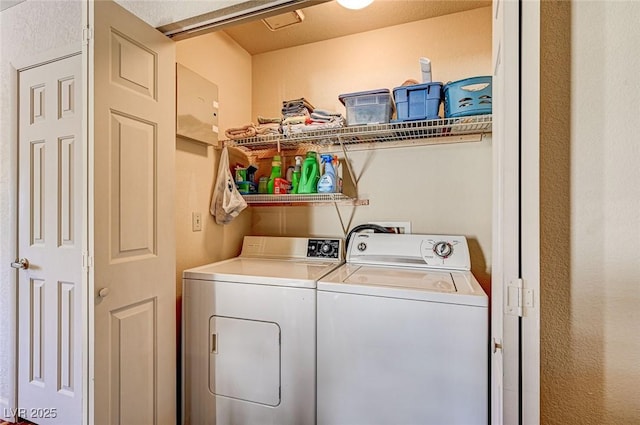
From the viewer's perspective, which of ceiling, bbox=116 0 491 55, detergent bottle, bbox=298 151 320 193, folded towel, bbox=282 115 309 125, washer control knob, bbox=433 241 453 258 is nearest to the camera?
ceiling, bbox=116 0 491 55

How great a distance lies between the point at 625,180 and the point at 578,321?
336 millimetres

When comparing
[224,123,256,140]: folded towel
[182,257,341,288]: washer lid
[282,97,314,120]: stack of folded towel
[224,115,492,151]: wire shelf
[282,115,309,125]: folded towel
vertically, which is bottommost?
[182,257,341,288]: washer lid

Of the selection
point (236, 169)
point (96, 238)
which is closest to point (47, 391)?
point (96, 238)

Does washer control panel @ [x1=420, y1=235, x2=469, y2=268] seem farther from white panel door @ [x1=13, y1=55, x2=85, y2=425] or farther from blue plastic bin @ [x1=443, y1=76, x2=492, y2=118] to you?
white panel door @ [x1=13, y1=55, x2=85, y2=425]

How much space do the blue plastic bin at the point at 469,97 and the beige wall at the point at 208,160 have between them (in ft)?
5.05

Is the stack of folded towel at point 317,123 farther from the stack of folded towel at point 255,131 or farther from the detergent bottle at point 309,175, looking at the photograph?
the detergent bottle at point 309,175

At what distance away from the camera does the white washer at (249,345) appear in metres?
1.46

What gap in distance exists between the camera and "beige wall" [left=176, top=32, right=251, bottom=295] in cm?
180

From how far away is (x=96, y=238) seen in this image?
118 cm

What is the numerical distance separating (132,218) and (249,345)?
84 cm

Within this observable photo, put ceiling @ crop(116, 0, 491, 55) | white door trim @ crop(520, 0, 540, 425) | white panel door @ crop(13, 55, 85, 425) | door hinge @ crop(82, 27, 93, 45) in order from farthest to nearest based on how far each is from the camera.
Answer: white panel door @ crop(13, 55, 85, 425) < ceiling @ crop(116, 0, 491, 55) < door hinge @ crop(82, 27, 93, 45) < white door trim @ crop(520, 0, 540, 425)

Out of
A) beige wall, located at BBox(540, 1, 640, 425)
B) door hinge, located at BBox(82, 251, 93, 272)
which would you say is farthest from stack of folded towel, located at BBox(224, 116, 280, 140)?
beige wall, located at BBox(540, 1, 640, 425)

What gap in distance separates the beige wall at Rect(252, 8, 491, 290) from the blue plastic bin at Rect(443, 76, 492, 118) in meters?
0.38

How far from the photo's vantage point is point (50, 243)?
5.68 feet
